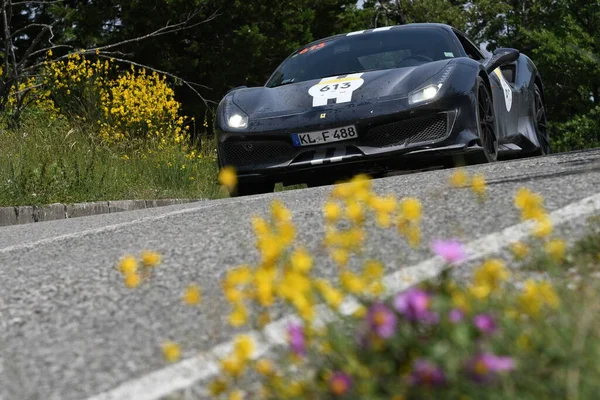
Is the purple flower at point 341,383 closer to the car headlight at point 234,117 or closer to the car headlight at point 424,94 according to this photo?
the car headlight at point 424,94

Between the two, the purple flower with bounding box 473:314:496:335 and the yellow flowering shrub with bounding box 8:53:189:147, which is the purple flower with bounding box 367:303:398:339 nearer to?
the purple flower with bounding box 473:314:496:335

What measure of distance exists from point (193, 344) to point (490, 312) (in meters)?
1.02

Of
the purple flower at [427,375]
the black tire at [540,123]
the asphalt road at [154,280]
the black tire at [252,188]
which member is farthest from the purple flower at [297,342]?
the black tire at [540,123]

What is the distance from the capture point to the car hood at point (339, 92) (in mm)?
8344

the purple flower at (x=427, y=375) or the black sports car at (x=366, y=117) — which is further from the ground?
the purple flower at (x=427, y=375)

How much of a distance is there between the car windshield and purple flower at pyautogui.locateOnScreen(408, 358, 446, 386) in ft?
23.1

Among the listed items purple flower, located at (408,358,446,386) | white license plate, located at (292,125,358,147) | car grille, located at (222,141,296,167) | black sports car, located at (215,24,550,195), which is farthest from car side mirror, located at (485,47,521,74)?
purple flower, located at (408,358,446,386)

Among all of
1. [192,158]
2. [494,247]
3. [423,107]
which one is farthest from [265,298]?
[192,158]

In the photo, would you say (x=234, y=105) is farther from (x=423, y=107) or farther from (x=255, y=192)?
(x=423, y=107)

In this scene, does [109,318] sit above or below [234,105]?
above

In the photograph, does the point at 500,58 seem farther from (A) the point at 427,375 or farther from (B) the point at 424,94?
(A) the point at 427,375

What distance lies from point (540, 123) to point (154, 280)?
7.84 metres

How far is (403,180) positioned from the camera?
23.8 ft

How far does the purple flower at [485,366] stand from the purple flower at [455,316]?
0.54ft
